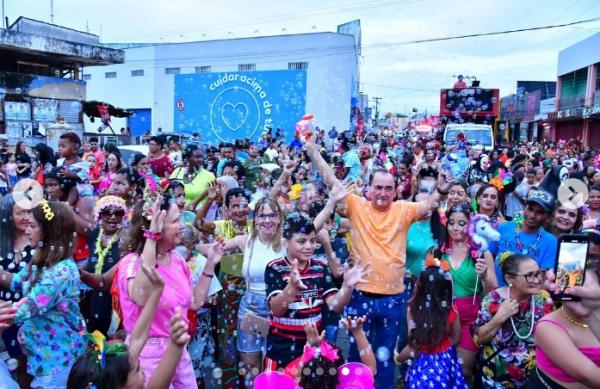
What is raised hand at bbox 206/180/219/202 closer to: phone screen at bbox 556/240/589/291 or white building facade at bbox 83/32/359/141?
phone screen at bbox 556/240/589/291

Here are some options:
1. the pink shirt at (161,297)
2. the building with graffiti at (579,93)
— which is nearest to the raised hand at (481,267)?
the pink shirt at (161,297)

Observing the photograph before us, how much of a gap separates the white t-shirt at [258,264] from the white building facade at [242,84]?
2339 cm

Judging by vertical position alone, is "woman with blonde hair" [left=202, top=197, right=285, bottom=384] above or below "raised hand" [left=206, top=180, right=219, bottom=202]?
below

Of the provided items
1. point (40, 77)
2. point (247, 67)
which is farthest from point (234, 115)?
point (40, 77)

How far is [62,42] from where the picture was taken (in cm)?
2288

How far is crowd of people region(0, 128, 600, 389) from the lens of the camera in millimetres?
2346

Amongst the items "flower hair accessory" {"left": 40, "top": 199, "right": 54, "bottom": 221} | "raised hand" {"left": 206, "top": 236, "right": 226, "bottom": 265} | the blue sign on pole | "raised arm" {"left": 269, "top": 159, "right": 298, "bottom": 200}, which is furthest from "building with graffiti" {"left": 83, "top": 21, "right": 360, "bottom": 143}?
"flower hair accessory" {"left": 40, "top": 199, "right": 54, "bottom": 221}

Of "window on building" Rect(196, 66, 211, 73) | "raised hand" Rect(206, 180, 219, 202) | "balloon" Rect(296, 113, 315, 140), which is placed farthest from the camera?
"window on building" Rect(196, 66, 211, 73)

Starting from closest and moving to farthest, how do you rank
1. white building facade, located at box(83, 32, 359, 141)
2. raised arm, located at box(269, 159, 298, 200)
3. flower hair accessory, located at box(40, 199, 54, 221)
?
flower hair accessory, located at box(40, 199, 54, 221) → raised arm, located at box(269, 159, 298, 200) → white building facade, located at box(83, 32, 359, 141)

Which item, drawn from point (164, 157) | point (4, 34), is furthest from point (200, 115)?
point (164, 157)

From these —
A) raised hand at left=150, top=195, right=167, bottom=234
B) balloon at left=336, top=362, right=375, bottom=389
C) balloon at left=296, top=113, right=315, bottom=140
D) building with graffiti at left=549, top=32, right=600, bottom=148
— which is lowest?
balloon at left=336, top=362, right=375, bottom=389

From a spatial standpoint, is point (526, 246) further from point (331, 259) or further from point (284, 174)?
point (284, 174)

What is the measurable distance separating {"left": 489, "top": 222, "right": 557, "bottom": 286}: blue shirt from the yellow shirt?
2.31ft

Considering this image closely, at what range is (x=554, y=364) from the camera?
2.34 metres
